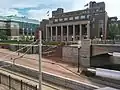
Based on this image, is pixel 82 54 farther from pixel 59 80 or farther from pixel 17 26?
pixel 17 26

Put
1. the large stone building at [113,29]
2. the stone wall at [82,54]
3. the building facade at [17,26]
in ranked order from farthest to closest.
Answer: the building facade at [17,26], the large stone building at [113,29], the stone wall at [82,54]

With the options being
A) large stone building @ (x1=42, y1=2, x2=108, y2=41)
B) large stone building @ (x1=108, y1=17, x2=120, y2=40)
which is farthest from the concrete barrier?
large stone building @ (x1=108, y1=17, x2=120, y2=40)

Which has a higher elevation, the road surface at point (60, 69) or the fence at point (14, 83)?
the fence at point (14, 83)

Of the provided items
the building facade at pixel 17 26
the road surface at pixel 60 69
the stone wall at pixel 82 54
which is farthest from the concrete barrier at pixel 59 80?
the building facade at pixel 17 26

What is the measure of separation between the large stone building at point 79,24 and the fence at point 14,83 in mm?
62610

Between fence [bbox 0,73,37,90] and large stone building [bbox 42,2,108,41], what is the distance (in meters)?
62.6

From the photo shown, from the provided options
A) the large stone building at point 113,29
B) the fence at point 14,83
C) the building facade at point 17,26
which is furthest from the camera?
the building facade at point 17,26

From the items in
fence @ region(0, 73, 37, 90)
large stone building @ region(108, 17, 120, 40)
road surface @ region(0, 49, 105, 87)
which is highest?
large stone building @ region(108, 17, 120, 40)

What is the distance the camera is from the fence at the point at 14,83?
48.5 feet

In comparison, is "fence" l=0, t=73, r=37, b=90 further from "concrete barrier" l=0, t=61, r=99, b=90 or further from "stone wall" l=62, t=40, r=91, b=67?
"stone wall" l=62, t=40, r=91, b=67

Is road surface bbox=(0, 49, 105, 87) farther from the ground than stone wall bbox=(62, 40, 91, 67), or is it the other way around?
stone wall bbox=(62, 40, 91, 67)

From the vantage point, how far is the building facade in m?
123

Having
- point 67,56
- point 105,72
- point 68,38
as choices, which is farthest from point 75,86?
point 68,38

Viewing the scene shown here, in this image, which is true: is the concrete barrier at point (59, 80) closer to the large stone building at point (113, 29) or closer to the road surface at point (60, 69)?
the road surface at point (60, 69)
